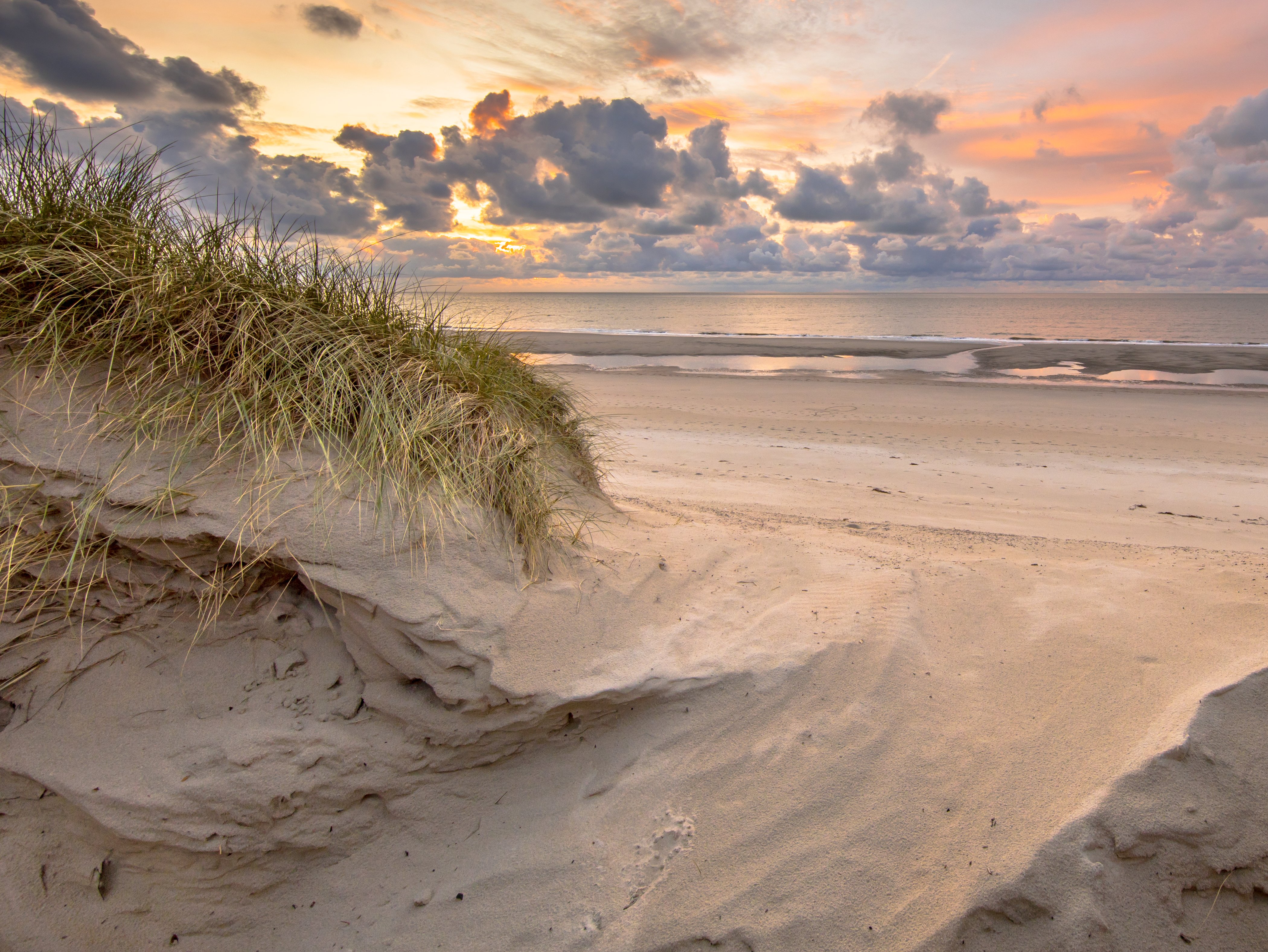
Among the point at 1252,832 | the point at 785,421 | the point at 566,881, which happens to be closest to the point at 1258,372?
the point at 785,421

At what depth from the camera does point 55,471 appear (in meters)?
2.57

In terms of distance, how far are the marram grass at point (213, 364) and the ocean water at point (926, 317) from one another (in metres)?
1.60

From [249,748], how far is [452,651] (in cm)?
78

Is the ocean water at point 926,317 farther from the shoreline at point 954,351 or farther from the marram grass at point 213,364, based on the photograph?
the shoreline at point 954,351

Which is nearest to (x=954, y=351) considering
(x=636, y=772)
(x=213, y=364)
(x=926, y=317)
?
(x=636, y=772)

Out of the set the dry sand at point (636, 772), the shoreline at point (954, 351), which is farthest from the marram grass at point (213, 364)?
the shoreline at point (954, 351)

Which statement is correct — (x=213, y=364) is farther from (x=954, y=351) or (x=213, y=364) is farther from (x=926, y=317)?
(x=926, y=317)

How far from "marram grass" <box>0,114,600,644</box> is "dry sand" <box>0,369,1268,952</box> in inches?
10.9

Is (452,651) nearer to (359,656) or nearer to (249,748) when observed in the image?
(359,656)

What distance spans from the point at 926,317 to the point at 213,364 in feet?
203

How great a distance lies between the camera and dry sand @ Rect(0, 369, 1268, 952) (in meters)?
2.18

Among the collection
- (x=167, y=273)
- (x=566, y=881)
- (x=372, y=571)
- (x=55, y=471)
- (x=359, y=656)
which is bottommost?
(x=566, y=881)

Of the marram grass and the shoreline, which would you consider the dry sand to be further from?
the shoreline

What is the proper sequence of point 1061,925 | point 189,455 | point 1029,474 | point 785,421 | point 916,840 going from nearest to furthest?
point 1061,925 → point 916,840 → point 189,455 → point 1029,474 → point 785,421
